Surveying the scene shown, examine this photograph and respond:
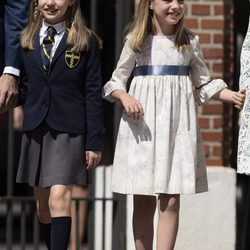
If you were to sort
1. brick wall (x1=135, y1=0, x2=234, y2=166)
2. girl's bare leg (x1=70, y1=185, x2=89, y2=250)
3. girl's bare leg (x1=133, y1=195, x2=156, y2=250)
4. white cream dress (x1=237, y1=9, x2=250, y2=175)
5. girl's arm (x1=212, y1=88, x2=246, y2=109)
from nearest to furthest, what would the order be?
white cream dress (x1=237, y1=9, x2=250, y2=175), girl's arm (x1=212, y1=88, x2=246, y2=109), girl's bare leg (x1=133, y1=195, x2=156, y2=250), brick wall (x1=135, y1=0, x2=234, y2=166), girl's bare leg (x1=70, y1=185, x2=89, y2=250)

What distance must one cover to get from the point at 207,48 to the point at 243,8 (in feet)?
1.77

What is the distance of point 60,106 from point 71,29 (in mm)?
424

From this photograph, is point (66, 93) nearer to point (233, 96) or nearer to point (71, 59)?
point (71, 59)

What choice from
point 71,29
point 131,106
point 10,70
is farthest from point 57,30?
point 131,106

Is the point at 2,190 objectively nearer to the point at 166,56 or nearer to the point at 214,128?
the point at 214,128

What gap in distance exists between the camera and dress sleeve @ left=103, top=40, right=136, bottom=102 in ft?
19.9

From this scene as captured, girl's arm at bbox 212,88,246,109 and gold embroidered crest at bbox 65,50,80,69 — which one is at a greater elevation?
gold embroidered crest at bbox 65,50,80,69

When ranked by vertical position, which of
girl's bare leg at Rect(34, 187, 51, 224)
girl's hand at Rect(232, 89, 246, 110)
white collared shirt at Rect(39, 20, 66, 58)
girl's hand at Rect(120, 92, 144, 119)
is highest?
white collared shirt at Rect(39, 20, 66, 58)

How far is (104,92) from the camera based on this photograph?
6.15 meters

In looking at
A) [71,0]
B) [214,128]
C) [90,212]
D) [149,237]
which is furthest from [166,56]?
[90,212]

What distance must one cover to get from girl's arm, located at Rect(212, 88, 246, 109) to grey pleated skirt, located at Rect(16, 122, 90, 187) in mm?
806

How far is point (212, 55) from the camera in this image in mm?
7371

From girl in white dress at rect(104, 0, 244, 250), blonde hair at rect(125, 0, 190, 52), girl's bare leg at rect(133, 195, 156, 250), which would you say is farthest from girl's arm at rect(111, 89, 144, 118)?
girl's bare leg at rect(133, 195, 156, 250)

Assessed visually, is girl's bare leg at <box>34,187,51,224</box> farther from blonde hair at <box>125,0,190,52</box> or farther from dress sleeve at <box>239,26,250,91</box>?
dress sleeve at <box>239,26,250,91</box>
